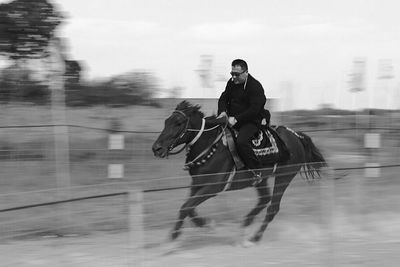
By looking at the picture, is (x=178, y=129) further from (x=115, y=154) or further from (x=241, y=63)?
(x=115, y=154)

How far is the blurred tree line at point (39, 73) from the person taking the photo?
1795cm

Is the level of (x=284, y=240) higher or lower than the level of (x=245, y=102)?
lower

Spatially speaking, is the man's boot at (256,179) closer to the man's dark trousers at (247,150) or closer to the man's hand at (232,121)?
the man's dark trousers at (247,150)

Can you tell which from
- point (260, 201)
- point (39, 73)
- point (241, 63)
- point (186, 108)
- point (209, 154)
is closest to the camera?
point (260, 201)

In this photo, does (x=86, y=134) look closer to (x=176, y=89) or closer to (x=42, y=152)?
(x=42, y=152)

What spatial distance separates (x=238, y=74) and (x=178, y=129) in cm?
113

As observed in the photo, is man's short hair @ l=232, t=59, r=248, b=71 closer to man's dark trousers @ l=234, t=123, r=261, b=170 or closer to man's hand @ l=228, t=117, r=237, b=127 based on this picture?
man's hand @ l=228, t=117, r=237, b=127

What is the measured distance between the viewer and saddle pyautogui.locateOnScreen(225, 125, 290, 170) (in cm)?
899

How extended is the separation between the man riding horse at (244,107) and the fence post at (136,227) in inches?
132

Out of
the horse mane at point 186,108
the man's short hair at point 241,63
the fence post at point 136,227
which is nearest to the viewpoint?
the fence post at point 136,227

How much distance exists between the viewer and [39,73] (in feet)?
60.3

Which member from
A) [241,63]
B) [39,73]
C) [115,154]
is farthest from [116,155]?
[39,73]

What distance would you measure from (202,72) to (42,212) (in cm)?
936

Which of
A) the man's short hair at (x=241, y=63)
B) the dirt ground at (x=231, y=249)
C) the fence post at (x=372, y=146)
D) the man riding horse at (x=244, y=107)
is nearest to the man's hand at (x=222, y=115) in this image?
the man riding horse at (x=244, y=107)
